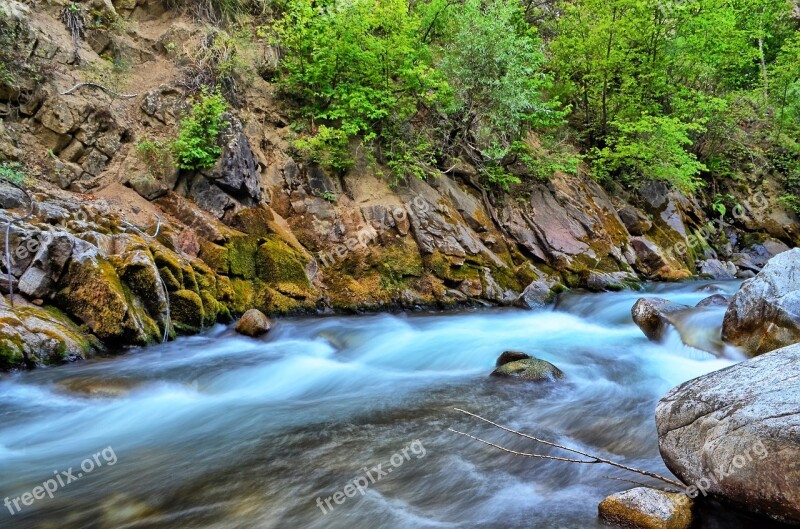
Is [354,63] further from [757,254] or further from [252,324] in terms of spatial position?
[757,254]

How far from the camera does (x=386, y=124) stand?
12.2 metres

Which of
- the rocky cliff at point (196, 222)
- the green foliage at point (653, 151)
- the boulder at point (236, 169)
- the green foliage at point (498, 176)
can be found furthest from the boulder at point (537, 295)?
the boulder at point (236, 169)

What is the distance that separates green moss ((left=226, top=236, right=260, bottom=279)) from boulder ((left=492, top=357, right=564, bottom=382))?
5.02 metres

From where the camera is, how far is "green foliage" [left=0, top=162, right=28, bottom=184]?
7.71 meters

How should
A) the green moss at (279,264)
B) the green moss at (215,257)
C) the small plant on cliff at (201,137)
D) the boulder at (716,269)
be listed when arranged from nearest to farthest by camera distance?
the green moss at (215,257), the green moss at (279,264), the small plant on cliff at (201,137), the boulder at (716,269)

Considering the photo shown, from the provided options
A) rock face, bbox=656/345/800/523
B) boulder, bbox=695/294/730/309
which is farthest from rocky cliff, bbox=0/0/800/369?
rock face, bbox=656/345/800/523

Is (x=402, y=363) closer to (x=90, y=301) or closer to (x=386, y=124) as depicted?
(x=90, y=301)

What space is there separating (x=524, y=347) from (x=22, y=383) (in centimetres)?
→ 724

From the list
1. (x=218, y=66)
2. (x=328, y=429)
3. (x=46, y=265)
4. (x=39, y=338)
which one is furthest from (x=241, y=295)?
(x=218, y=66)

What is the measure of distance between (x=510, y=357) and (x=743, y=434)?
428 cm

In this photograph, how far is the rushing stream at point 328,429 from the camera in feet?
11.9

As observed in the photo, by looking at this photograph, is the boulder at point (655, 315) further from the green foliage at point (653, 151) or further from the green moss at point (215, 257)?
the green moss at point (215, 257)

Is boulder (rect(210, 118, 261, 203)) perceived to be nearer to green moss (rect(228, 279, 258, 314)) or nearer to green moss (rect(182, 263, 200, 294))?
green moss (rect(228, 279, 258, 314))

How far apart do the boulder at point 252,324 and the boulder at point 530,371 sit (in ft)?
13.4
